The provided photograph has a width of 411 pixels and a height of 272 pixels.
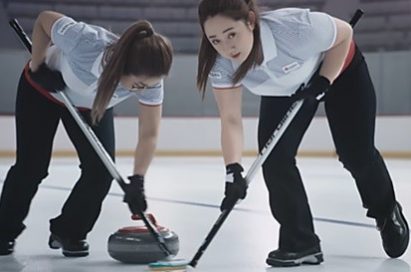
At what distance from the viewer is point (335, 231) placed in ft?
9.24

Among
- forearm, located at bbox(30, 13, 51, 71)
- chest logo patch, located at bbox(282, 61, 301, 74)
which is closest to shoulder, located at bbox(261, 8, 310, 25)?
chest logo patch, located at bbox(282, 61, 301, 74)

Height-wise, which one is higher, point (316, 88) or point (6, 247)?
point (316, 88)

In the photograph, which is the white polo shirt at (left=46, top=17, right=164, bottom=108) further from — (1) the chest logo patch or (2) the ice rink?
(2) the ice rink

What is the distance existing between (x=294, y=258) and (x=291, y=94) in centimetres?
47

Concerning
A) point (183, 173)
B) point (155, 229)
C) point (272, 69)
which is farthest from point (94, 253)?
point (183, 173)

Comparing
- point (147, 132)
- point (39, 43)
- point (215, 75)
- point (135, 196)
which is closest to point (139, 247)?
point (135, 196)

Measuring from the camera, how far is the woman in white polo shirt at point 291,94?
6.18ft

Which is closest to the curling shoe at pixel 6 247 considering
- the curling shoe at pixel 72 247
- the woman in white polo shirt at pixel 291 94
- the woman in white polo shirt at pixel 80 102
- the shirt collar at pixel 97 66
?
the woman in white polo shirt at pixel 80 102

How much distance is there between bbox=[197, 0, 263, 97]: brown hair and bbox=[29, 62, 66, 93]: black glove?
428mm

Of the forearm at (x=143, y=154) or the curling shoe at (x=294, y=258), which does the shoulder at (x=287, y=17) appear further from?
the curling shoe at (x=294, y=258)

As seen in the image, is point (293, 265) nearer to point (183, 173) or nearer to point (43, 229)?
point (43, 229)

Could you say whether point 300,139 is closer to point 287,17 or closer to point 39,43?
point 287,17

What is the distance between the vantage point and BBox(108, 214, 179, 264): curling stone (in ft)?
7.03

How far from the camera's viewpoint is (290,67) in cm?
201
